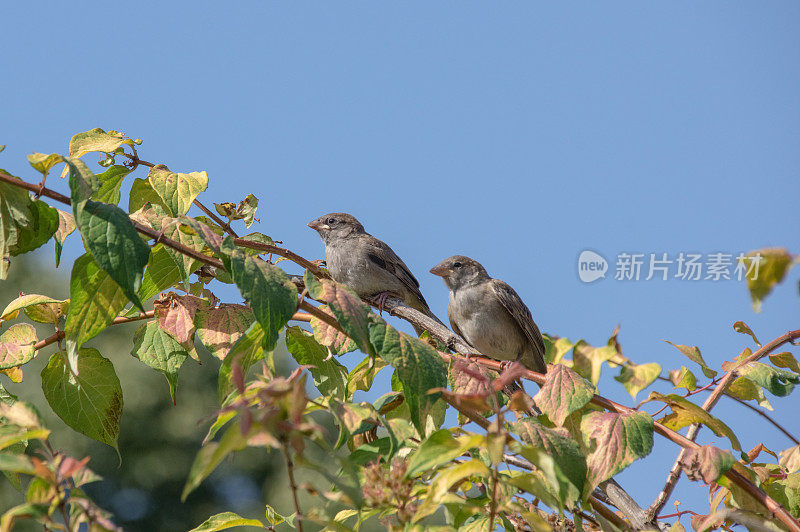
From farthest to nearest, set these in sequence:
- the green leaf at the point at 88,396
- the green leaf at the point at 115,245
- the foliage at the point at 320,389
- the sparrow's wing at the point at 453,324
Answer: the sparrow's wing at the point at 453,324 < the green leaf at the point at 88,396 < the green leaf at the point at 115,245 < the foliage at the point at 320,389

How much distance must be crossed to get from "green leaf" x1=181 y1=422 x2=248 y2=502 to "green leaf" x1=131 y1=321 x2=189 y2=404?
1150 mm

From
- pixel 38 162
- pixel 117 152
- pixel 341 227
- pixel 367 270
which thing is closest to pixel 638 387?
pixel 38 162

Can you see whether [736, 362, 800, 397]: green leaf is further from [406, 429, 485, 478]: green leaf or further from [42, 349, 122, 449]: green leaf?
[42, 349, 122, 449]: green leaf

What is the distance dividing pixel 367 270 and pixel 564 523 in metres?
4.04

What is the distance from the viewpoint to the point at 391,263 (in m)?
6.19

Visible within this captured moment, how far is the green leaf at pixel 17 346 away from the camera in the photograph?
7.39 feet

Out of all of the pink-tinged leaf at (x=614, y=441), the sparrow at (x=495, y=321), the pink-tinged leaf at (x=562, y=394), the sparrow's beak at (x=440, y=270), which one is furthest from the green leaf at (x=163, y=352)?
the sparrow's beak at (x=440, y=270)

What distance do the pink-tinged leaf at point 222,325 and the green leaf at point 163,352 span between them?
74mm

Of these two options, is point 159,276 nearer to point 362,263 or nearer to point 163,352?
point 163,352

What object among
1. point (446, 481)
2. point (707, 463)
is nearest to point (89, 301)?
point (446, 481)

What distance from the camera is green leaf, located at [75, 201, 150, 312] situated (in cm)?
165

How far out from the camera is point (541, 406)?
198 cm

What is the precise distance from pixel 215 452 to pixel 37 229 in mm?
1127

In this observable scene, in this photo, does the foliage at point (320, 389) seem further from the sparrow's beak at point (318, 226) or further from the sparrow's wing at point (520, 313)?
the sparrow's beak at point (318, 226)
